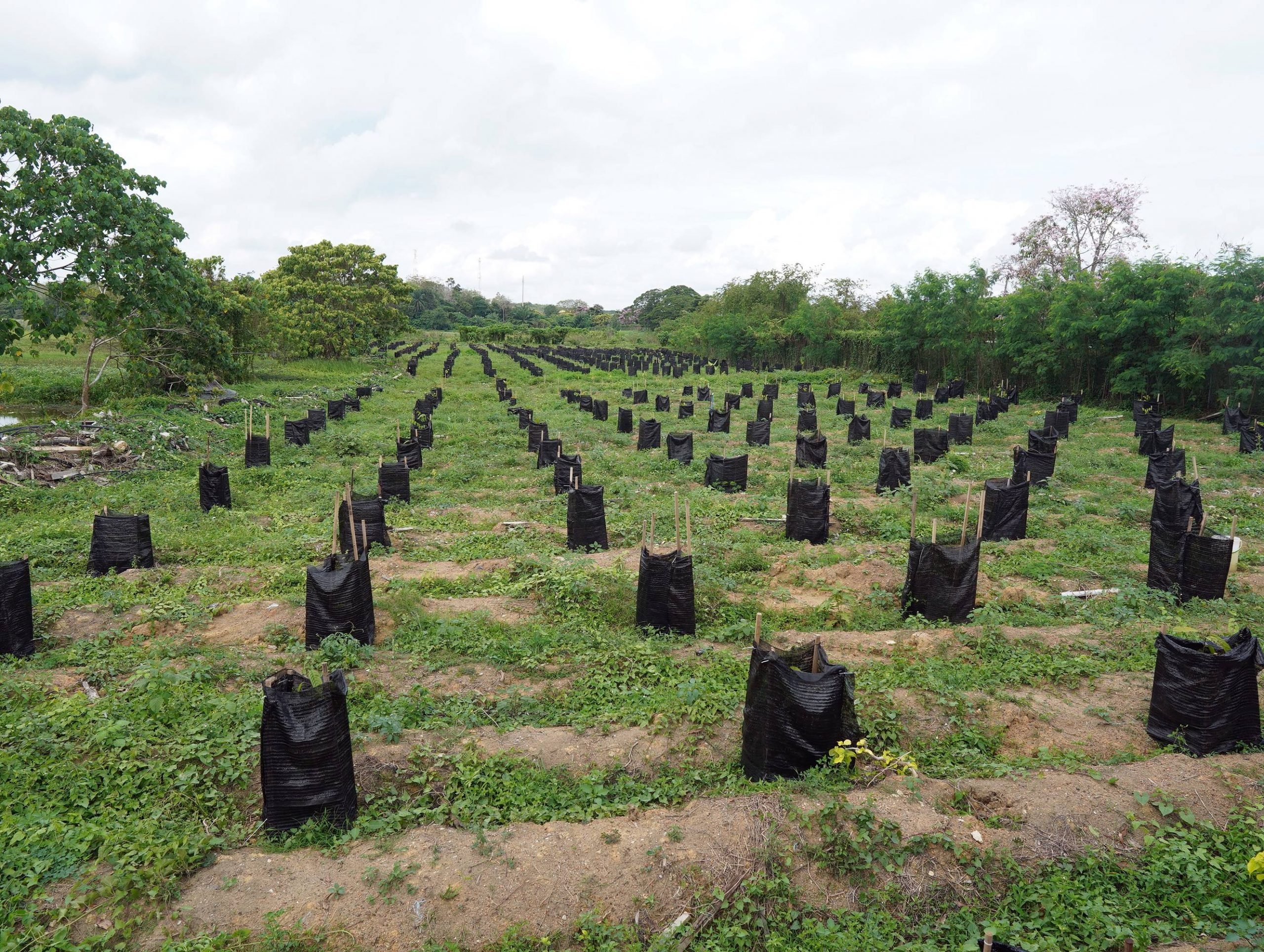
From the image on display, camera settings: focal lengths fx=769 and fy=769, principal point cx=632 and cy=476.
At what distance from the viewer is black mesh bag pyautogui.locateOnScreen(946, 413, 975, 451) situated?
789 inches

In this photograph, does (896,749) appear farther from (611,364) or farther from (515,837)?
(611,364)

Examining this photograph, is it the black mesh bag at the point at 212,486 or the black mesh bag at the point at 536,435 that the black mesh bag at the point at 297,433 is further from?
the black mesh bag at the point at 212,486

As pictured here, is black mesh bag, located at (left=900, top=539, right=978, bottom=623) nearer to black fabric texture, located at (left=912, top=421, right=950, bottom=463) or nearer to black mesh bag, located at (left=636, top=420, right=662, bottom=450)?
black fabric texture, located at (left=912, top=421, right=950, bottom=463)

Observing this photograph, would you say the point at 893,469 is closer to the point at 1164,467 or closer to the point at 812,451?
the point at 812,451

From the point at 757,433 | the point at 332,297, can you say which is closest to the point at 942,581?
the point at 757,433

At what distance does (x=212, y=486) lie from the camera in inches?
501

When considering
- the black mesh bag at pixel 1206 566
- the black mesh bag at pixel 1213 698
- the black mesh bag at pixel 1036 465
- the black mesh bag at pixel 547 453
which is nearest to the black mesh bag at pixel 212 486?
the black mesh bag at pixel 547 453

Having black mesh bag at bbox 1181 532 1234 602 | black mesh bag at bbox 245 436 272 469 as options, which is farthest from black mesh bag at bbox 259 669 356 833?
black mesh bag at bbox 245 436 272 469

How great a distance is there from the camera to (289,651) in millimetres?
7441

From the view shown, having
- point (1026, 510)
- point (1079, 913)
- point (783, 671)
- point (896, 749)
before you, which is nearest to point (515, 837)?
point (783, 671)

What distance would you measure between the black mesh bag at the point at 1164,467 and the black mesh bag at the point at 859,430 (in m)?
6.10

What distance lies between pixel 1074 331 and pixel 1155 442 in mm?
10579

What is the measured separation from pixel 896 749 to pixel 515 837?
2877 mm

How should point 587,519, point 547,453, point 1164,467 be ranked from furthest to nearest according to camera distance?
point 547,453, point 1164,467, point 587,519
